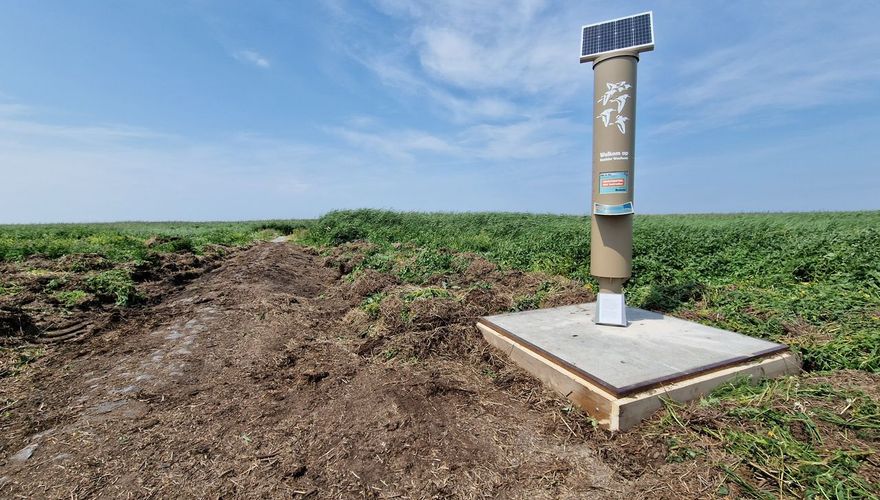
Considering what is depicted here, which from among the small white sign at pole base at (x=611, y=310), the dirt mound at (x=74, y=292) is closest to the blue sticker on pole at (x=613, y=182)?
the small white sign at pole base at (x=611, y=310)

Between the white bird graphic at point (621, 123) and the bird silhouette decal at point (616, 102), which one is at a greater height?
the bird silhouette decal at point (616, 102)

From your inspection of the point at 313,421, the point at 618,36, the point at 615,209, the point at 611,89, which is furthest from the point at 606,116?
the point at 313,421

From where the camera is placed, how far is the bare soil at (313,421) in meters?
2.30

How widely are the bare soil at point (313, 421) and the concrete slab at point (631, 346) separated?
1.11 feet

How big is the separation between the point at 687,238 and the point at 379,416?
9973 mm

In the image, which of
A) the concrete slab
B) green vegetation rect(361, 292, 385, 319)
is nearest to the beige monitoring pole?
the concrete slab

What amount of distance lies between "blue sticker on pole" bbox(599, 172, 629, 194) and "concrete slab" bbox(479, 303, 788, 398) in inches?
58.6

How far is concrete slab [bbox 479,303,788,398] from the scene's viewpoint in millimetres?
3029

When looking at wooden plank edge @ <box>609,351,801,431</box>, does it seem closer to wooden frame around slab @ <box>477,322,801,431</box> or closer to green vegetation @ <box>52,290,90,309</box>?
wooden frame around slab @ <box>477,322,801,431</box>

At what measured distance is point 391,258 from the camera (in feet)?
31.1

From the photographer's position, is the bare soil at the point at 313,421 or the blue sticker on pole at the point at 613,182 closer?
the bare soil at the point at 313,421

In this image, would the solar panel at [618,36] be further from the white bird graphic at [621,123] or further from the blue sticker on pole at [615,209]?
the blue sticker on pole at [615,209]

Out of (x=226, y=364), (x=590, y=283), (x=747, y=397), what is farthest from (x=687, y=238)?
(x=226, y=364)

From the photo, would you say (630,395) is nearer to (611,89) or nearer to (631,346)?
(631,346)
